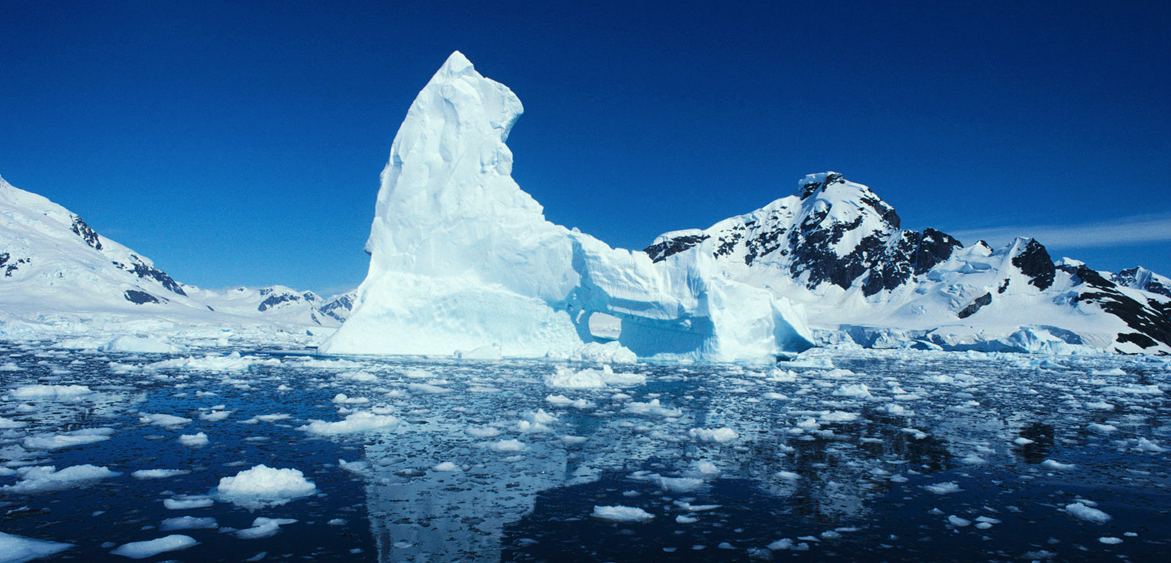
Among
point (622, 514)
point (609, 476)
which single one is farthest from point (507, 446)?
point (622, 514)

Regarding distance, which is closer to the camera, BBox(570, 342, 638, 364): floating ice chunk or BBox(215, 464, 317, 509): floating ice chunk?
BBox(215, 464, 317, 509): floating ice chunk

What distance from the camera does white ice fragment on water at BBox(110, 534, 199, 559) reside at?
3.38 meters

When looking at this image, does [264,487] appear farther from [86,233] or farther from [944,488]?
[86,233]

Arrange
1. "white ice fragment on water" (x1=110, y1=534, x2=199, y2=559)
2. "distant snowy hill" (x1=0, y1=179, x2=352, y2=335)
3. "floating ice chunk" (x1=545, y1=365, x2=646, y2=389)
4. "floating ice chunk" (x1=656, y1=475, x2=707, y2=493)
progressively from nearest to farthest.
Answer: "white ice fragment on water" (x1=110, y1=534, x2=199, y2=559) → "floating ice chunk" (x1=656, y1=475, x2=707, y2=493) → "floating ice chunk" (x1=545, y1=365, x2=646, y2=389) → "distant snowy hill" (x1=0, y1=179, x2=352, y2=335)

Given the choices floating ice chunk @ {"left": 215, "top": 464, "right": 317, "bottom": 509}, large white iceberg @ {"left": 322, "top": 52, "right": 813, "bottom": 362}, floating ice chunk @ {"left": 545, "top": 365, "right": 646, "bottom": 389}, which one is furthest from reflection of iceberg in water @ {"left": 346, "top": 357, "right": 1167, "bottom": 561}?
large white iceberg @ {"left": 322, "top": 52, "right": 813, "bottom": 362}

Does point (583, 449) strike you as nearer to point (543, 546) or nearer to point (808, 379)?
point (543, 546)

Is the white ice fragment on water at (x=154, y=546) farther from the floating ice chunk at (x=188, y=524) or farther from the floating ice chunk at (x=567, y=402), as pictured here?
the floating ice chunk at (x=567, y=402)

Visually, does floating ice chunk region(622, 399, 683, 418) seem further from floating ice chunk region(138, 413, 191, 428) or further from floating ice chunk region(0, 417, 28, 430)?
floating ice chunk region(0, 417, 28, 430)

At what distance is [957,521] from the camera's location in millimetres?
4328

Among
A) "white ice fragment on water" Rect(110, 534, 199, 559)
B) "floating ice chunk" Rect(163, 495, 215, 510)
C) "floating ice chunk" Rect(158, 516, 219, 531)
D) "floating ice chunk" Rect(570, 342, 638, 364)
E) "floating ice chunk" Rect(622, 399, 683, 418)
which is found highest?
"floating ice chunk" Rect(570, 342, 638, 364)

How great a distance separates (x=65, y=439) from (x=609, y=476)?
5.33 metres

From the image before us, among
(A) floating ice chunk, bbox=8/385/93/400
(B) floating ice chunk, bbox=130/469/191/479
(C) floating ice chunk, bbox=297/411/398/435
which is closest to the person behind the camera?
(B) floating ice chunk, bbox=130/469/191/479

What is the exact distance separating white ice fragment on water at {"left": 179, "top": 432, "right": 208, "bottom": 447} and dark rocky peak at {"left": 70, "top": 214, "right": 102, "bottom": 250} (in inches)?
3821

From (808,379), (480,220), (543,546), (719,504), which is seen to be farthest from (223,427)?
(480,220)
